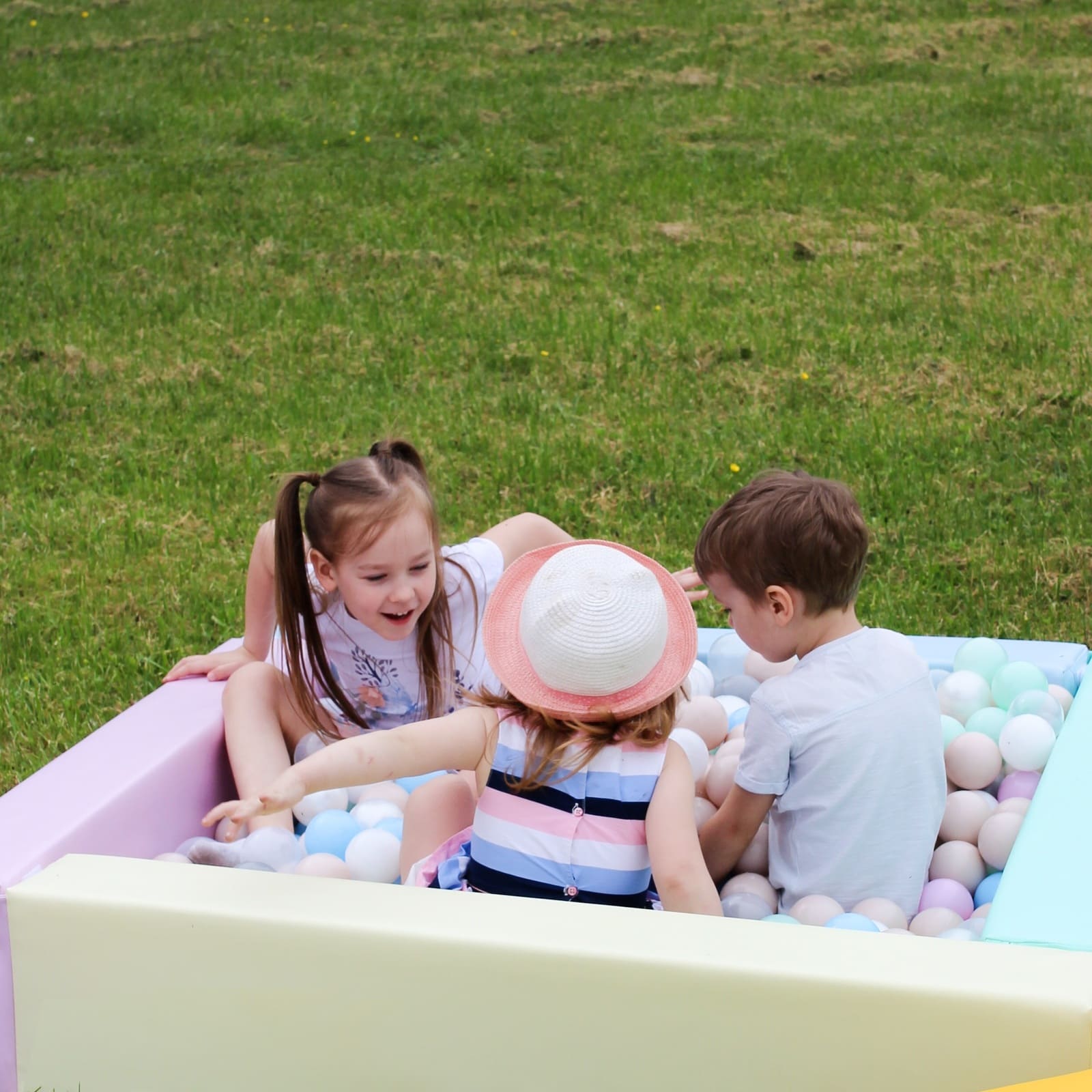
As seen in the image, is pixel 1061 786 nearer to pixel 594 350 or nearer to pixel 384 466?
pixel 384 466

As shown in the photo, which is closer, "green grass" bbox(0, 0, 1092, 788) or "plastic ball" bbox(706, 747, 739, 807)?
"plastic ball" bbox(706, 747, 739, 807)

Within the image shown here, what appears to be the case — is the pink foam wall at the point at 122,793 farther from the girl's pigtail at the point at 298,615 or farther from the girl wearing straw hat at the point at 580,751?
the girl wearing straw hat at the point at 580,751

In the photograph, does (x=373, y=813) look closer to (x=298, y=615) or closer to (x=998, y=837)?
(x=298, y=615)

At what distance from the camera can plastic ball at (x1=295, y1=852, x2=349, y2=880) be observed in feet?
7.24

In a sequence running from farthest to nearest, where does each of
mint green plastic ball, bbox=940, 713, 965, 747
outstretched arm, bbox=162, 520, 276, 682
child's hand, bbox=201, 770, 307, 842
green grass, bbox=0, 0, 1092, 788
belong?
green grass, bbox=0, 0, 1092, 788 → outstretched arm, bbox=162, 520, 276, 682 → mint green plastic ball, bbox=940, 713, 965, 747 → child's hand, bbox=201, 770, 307, 842

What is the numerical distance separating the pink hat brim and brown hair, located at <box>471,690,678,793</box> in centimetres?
1

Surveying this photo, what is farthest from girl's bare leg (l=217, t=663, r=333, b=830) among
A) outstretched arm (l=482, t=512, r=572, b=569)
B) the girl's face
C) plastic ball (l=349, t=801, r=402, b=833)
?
outstretched arm (l=482, t=512, r=572, b=569)

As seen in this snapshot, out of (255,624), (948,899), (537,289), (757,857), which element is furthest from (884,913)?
(537,289)

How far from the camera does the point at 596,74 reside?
866 centimetres

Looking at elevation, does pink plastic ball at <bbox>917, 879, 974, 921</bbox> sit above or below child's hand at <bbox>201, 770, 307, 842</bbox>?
below

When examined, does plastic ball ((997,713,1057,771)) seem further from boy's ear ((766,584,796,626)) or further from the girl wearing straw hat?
the girl wearing straw hat

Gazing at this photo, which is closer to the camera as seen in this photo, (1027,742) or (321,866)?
(321,866)

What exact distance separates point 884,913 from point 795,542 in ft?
1.71

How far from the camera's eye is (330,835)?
236 centimetres
